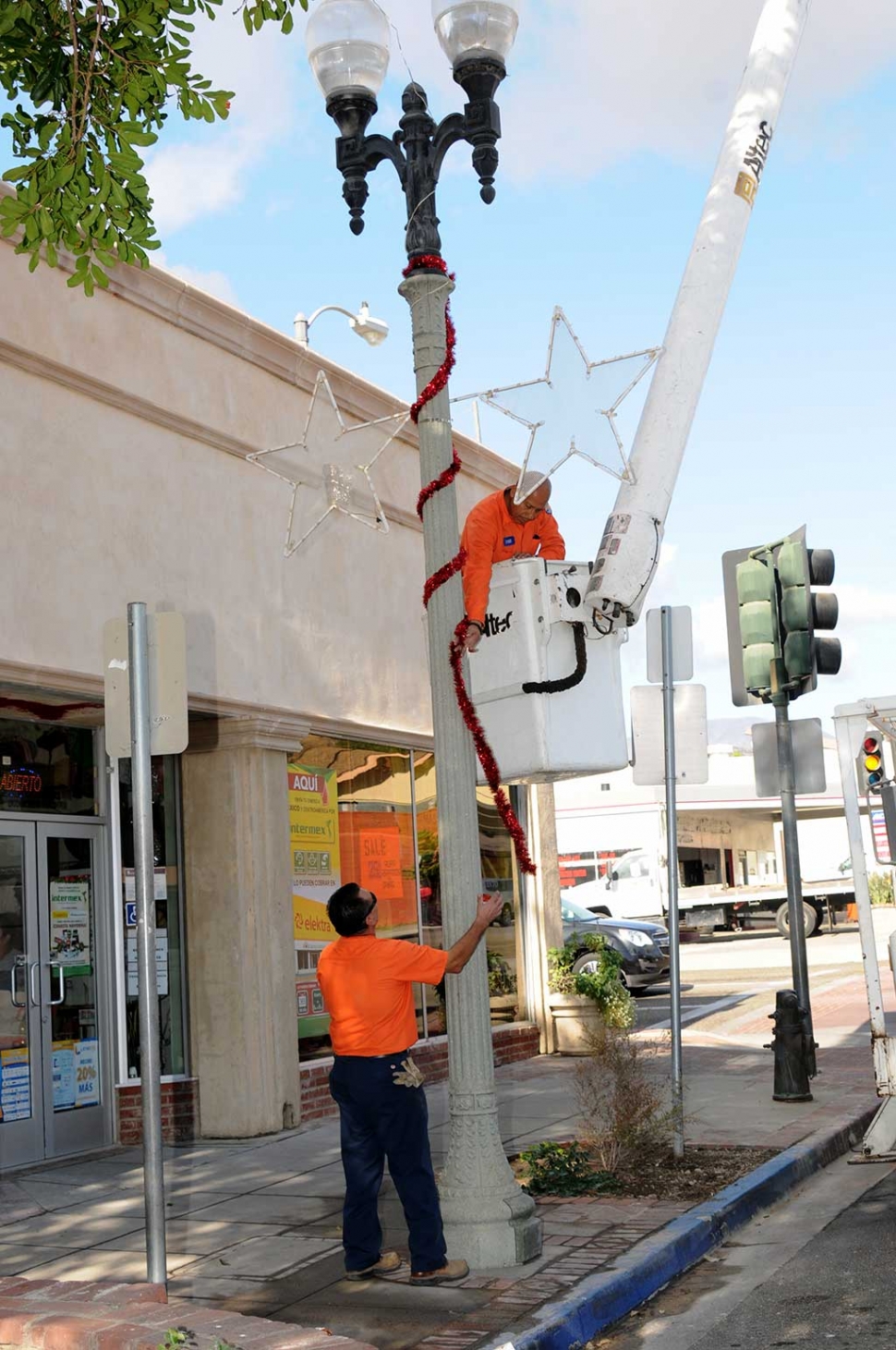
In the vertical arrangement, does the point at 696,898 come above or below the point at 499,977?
above

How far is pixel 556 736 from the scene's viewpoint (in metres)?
6.85

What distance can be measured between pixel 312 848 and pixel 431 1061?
2.54 meters

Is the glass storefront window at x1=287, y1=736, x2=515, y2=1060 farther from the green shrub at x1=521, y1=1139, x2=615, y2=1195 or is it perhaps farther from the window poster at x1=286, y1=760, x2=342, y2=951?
the green shrub at x1=521, y1=1139, x2=615, y2=1195

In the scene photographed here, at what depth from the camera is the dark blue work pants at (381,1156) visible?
257 inches

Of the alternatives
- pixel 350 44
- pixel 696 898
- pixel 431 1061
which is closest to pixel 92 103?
pixel 350 44

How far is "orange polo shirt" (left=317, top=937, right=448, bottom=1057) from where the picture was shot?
6.65m

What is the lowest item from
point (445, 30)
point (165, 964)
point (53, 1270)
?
point (53, 1270)

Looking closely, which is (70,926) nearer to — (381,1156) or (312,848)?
(312,848)

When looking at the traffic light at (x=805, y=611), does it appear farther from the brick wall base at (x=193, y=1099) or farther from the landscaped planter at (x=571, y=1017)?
the landscaped planter at (x=571, y=1017)

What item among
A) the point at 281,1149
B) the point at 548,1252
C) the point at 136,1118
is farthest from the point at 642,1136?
the point at 136,1118

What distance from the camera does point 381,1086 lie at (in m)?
6.60

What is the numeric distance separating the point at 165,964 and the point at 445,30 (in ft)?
23.5

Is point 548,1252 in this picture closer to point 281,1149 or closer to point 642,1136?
point 642,1136

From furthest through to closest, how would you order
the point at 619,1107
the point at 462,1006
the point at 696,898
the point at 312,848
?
1. the point at 696,898
2. the point at 312,848
3. the point at 619,1107
4. the point at 462,1006
